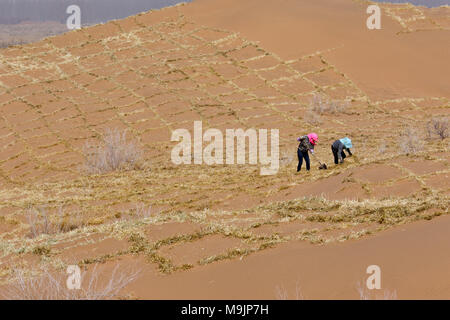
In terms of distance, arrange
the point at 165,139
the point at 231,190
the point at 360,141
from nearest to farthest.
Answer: the point at 231,190 < the point at 360,141 < the point at 165,139

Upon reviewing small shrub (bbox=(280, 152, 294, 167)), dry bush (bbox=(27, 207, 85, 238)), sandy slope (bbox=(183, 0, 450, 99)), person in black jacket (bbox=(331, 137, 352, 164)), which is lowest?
dry bush (bbox=(27, 207, 85, 238))

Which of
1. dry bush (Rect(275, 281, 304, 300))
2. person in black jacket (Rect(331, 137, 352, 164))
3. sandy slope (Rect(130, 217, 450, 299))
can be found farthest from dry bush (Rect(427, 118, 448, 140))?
dry bush (Rect(275, 281, 304, 300))

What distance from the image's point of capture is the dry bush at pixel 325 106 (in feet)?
64.8

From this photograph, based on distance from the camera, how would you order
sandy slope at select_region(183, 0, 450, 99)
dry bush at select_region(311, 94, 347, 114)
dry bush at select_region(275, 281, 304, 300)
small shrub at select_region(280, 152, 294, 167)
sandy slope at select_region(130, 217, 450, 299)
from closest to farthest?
1. dry bush at select_region(275, 281, 304, 300)
2. sandy slope at select_region(130, 217, 450, 299)
3. small shrub at select_region(280, 152, 294, 167)
4. dry bush at select_region(311, 94, 347, 114)
5. sandy slope at select_region(183, 0, 450, 99)

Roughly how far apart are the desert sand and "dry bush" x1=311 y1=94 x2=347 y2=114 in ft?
0.77

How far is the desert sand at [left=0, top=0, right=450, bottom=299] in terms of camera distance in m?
5.18

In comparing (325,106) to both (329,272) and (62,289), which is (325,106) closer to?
(329,272)

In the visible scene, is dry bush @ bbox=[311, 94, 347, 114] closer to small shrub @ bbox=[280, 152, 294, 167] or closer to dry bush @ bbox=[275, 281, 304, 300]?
small shrub @ bbox=[280, 152, 294, 167]

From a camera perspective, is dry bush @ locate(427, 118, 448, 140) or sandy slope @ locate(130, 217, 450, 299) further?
dry bush @ locate(427, 118, 448, 140)

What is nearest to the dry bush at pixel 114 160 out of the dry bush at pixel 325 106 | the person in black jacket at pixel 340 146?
the person in black jacket at pixel 340 146
